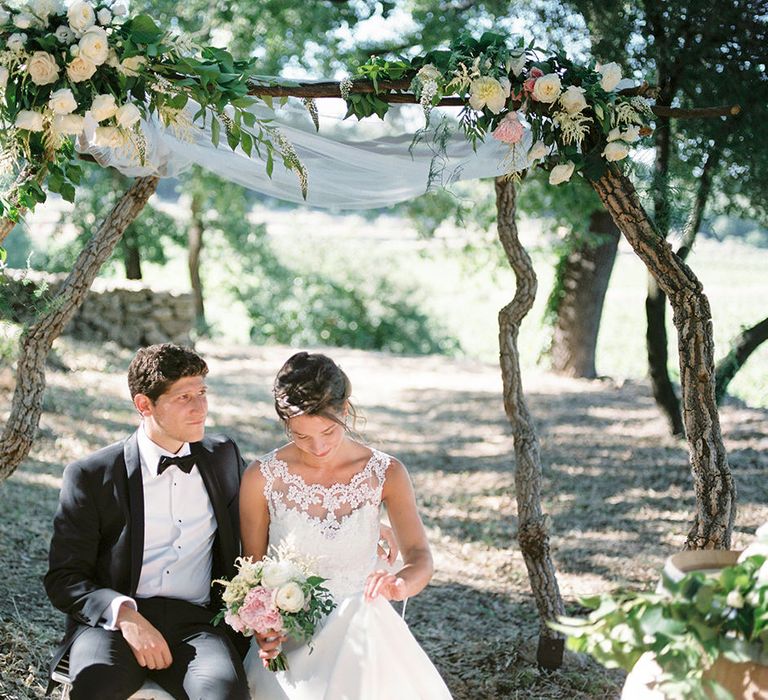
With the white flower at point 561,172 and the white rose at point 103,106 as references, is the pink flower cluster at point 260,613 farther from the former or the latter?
the white flower at point 561,172

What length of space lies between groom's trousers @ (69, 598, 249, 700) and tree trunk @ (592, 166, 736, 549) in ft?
5.49

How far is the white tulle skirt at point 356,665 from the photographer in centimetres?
286

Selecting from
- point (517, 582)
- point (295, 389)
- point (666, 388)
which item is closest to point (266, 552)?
point (295, 389)

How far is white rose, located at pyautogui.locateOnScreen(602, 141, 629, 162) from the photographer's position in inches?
128

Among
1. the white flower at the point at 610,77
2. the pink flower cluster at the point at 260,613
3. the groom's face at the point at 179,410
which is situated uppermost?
the white flower at the point at 610,77

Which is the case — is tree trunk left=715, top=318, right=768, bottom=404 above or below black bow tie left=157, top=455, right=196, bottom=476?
above

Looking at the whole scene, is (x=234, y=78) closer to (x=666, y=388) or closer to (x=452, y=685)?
(x=452, y=685)

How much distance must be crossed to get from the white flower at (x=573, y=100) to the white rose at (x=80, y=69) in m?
1.40

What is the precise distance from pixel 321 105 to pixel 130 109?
121cm

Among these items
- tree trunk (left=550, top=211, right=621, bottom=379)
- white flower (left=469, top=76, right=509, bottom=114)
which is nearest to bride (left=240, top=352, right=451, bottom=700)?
white flower (left=469, top=76, right=509, bottom=114)

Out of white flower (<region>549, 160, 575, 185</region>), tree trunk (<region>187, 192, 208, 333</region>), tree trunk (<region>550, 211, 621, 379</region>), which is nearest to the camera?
white flower (<region>549, 160, 575, 185</region>)

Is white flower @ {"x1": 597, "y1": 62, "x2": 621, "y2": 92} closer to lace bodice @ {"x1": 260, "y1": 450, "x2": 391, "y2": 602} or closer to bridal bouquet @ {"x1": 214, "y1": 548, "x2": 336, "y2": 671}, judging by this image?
lace bodice @ {"x1": 260, "y1": 450, "x2": 391, "y2": 602}

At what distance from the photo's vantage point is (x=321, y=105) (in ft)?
12.9

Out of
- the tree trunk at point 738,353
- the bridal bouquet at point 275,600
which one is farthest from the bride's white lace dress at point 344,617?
the tree trunk at point 738,353
